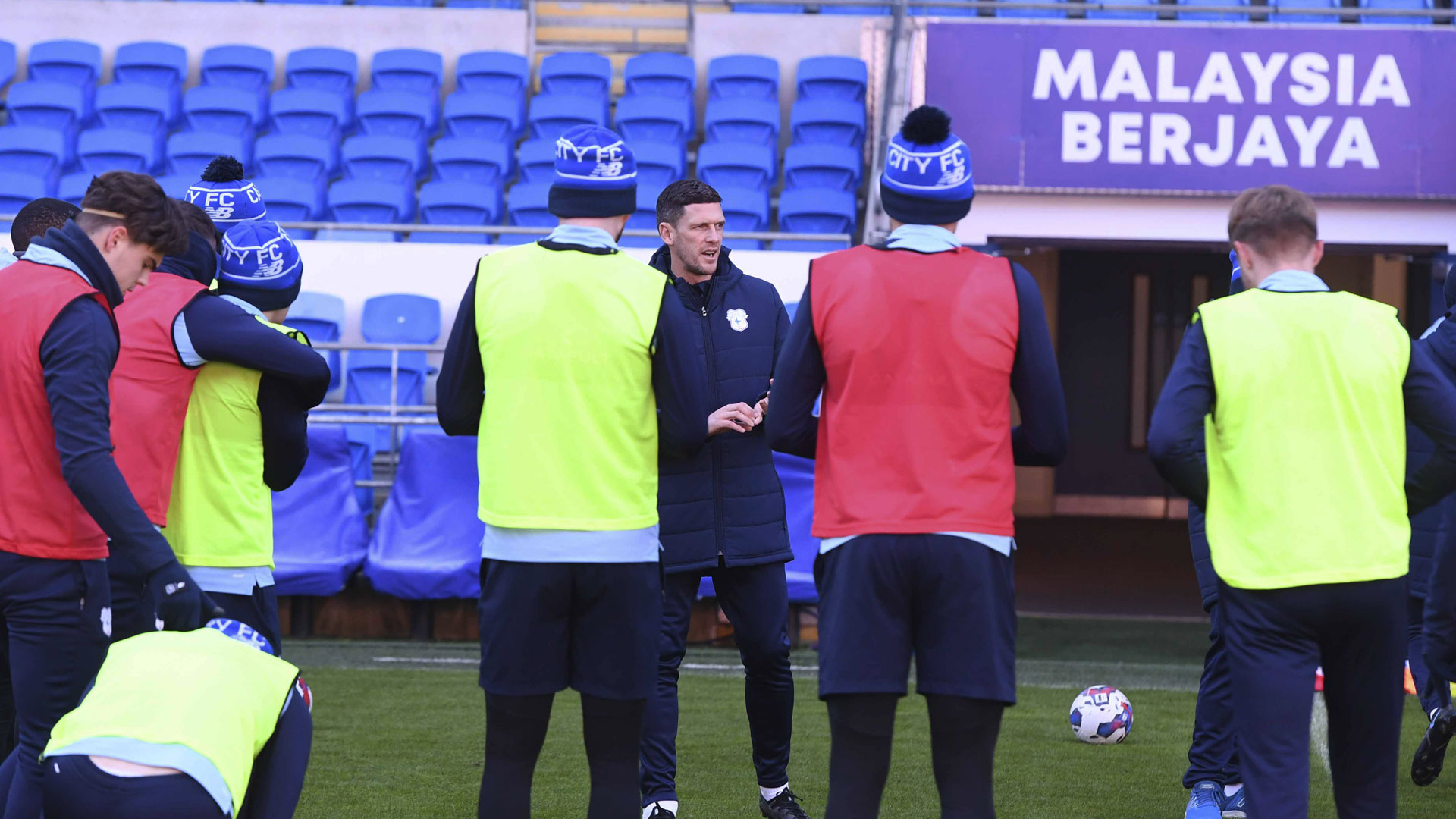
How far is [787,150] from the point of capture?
11922mm

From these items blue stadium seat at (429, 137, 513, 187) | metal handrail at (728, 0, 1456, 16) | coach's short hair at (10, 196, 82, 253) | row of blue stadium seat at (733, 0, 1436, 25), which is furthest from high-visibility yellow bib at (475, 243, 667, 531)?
blue stadium seat at (429, 137, 513, 187)

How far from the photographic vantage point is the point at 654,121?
40.1ft

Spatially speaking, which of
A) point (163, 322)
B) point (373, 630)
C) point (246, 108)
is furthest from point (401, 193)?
point (163, 322)

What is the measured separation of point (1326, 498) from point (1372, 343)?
33 cm

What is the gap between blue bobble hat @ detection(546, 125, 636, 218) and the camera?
3377 millimetres

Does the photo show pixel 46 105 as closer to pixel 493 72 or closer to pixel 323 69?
pixel 323 69

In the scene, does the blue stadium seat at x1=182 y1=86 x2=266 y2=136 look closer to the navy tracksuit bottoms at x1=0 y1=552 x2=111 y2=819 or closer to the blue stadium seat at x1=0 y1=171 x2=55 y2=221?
the blue stadium seat at x1=0 y1=171 x2=55 y2=221

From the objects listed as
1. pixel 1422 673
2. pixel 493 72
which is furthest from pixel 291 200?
pixel 1422 673

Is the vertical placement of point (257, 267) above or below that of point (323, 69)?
below

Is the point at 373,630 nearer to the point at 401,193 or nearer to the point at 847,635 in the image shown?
the point at 401,193

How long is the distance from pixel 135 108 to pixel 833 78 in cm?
571

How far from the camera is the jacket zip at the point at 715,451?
4551mm

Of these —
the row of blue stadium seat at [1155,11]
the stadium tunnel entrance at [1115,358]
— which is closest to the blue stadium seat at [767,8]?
the row of blue stadium seat at [1155,11]

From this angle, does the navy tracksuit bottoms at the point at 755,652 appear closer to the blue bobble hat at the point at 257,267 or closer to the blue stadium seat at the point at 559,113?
the blue bobble hat at the point at 257,267
